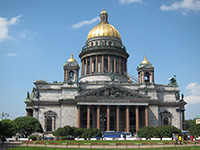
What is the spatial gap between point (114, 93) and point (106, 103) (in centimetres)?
377

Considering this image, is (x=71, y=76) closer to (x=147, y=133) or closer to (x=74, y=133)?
(x=74, y=133)

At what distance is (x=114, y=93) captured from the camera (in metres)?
75.8

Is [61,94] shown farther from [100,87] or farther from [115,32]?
A: [115,32]

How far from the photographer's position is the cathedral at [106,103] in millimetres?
74938

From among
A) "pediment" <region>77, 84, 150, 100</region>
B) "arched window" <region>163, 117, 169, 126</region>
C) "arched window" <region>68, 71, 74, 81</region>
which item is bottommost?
"arched window" <region>163, 117, 169, 126</region>

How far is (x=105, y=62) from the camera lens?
310 feet

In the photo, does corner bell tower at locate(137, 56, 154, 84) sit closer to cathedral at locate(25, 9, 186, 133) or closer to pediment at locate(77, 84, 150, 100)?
cathedral at locate(25, 9, 186, 133)

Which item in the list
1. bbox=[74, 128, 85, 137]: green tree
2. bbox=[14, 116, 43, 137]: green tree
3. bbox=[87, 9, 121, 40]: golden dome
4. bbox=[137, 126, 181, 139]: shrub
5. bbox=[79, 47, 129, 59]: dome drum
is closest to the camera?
bbox=[137, 126, 181, 139]: shrub

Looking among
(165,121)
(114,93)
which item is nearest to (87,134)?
(114,93)

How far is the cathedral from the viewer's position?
7494 cm

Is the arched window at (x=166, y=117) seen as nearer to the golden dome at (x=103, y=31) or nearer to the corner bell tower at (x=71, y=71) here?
the corner bell tower at (x=71, y=71)

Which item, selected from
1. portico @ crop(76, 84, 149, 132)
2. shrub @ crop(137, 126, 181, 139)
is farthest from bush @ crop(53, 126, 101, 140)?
portico @ crop(76, 84, 149, 132)

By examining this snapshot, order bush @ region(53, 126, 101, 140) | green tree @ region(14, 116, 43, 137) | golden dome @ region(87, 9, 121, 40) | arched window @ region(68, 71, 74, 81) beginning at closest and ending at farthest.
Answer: bush @ region(53, 126, 101, 140) → green tree @ region(14, 116, 43, 137) → arched window @ region(68, 71, 74, 81) → golden dome @ region(87, 9, 121, 40)

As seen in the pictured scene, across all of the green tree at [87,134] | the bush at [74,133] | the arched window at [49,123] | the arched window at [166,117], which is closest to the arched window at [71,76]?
the arched window at [49,123]
